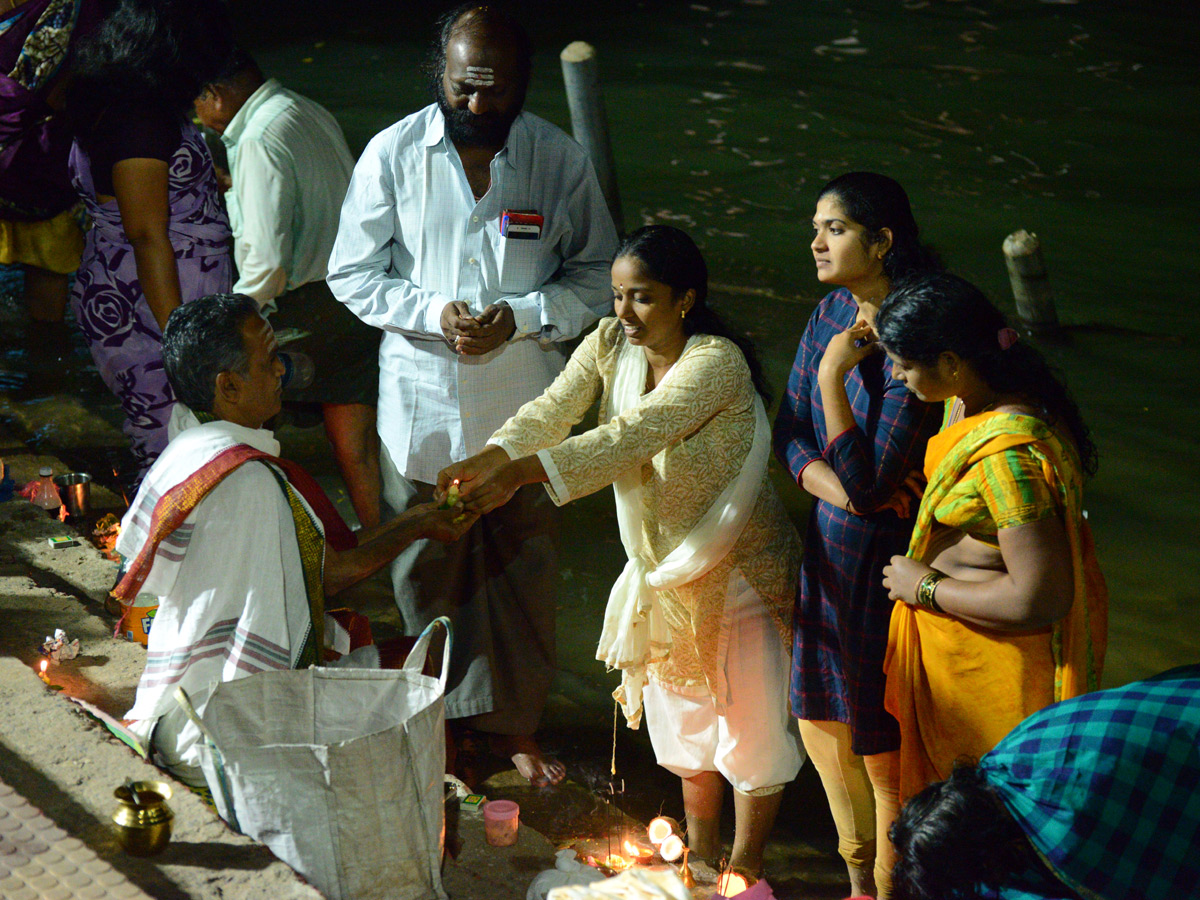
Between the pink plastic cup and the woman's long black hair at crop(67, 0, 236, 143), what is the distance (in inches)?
101

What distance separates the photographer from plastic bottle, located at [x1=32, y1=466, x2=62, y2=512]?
506 cm

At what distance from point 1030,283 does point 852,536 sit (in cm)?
606

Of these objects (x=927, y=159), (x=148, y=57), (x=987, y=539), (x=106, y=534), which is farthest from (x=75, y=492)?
(x=927, y=159)

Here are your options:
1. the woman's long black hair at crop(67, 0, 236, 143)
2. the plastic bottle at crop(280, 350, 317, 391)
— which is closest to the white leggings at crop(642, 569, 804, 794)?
the plastic bottle at crop(280, 350, 317, 391)

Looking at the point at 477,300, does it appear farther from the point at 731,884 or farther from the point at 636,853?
the point at 731,884

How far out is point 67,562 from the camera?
4625 millimetres

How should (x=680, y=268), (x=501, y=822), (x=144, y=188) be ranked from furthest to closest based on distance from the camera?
1. (x=144, y=188)
2. (x=501, y=822)
3. (x=680, y=268)

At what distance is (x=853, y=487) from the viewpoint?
10.2 feet

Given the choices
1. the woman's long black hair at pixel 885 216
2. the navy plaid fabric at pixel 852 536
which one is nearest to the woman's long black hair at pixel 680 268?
the navy plaid fabric at pixel 852 536

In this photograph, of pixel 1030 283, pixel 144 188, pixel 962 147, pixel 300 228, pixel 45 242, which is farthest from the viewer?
pixel 962 147

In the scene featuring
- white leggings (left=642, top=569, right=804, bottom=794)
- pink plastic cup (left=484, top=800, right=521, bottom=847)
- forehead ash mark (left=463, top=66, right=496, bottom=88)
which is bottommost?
pink plastic cup (left=484, top=800, right=521, bottom=847)

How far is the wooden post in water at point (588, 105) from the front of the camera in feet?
22.8

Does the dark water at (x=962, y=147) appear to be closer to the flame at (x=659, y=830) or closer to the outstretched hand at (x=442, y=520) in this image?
the flame at (x=659, y=830)

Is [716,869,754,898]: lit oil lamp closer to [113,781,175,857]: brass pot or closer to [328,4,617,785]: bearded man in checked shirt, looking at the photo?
[328,4,617,785]: bearded man in checked shirt
